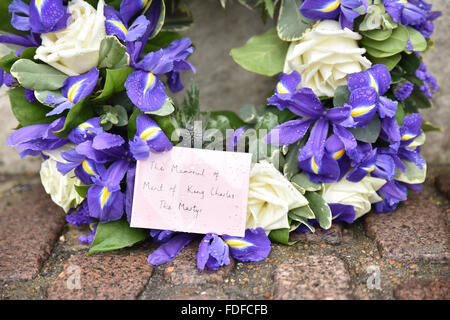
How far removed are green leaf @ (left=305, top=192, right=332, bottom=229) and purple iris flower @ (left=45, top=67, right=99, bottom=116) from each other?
58 centimetres

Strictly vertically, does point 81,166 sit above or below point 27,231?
above

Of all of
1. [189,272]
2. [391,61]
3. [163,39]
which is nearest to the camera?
[189,272]

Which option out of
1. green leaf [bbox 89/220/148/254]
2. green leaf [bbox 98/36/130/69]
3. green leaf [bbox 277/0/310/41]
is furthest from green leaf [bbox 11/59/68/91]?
green leaf [bbox 277/0/310/41]

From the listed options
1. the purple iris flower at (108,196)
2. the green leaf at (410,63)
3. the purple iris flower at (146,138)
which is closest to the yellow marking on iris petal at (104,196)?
the purple iris flower at (108,196)

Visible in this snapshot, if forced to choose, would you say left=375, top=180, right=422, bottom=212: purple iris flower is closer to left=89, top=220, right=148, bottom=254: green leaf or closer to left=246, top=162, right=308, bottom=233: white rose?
left=246, top=162, right=308, bottom=233: white rose

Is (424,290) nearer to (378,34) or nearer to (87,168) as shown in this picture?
(378,34)

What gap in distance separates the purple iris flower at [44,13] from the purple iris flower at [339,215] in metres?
0.75

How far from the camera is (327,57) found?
108cm

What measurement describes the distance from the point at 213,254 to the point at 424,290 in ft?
1.44

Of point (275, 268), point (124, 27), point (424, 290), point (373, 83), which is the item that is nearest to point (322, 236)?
point (275, 268)

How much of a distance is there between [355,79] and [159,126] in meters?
0.47

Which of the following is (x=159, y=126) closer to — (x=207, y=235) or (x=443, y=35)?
(x=207, y=235)

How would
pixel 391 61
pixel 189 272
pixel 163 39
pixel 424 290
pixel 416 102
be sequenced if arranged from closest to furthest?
pixel 424 290 → pixel 189 272 → pixel 391 61 → pixel 163 39 → pixel 416 102
